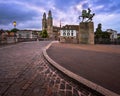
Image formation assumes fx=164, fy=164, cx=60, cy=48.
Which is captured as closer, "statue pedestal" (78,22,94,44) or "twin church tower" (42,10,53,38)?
"statue pedestal" (78,22,94,44)

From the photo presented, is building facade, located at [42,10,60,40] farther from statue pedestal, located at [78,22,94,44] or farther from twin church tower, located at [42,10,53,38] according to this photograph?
statue pedestal, located at [78,22,94,44]

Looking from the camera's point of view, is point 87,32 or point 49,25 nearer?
point 87,32

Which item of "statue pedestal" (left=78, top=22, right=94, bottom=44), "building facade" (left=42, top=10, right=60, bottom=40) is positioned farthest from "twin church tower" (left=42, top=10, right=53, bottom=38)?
"statue pedestal" (left=78, top=22, right=94, bottom=44)

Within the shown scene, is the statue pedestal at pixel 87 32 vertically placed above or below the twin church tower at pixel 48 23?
below

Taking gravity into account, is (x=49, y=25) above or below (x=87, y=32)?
above

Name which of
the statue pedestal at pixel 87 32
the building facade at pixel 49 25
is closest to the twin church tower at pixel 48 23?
the building facade at pixel 49 25

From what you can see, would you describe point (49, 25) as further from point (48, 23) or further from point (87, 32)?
point (87, 32)

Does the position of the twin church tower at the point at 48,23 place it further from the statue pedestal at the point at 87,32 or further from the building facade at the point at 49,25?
the statue pedestal at the point at 87,32

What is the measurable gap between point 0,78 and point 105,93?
4004 millimetres

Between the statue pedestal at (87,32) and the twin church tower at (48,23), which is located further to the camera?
the twin church tower at (48,23)

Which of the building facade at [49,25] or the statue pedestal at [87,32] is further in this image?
the building facade at [49,25]

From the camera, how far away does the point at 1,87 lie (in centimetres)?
516

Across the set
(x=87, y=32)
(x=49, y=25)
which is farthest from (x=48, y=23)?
(x=87, y=32)

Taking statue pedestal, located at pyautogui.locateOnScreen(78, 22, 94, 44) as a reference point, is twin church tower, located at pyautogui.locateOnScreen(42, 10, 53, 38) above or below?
above
